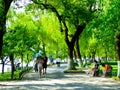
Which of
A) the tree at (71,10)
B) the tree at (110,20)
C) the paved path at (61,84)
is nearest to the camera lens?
the paved path at (61,84)

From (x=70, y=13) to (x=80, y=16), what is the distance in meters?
1.05

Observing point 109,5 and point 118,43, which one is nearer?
point 109,5

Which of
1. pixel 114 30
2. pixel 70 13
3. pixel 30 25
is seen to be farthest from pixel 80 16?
pixel 30 25

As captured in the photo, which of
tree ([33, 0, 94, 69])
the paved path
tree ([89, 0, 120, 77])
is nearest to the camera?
the paved path

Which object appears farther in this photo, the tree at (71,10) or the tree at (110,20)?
the tree at (71,10)

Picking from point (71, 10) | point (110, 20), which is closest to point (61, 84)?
point (110, 20)

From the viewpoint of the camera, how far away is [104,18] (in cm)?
2464

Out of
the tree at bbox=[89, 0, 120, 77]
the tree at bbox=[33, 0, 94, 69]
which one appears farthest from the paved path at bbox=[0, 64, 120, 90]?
the tree at bbox=[33, 0, 94, 69]

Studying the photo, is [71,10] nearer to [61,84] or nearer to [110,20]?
[110,20]

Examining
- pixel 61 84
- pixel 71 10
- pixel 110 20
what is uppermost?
pixel 71 10

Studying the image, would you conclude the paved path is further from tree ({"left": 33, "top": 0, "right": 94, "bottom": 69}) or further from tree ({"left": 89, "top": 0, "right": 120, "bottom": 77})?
tree ({"left": 33, "top": 0, "right": 94, "bottom": 69})

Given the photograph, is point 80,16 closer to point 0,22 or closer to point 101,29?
point 101,29

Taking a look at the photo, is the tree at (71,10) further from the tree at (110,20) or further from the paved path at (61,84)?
the paved path at (61,84)

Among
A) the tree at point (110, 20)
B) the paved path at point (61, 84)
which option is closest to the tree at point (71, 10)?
the tree at point (110, 20)
